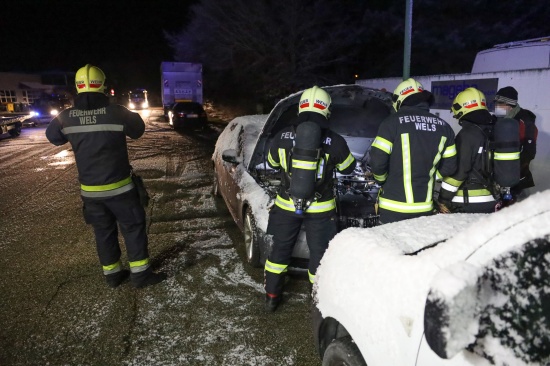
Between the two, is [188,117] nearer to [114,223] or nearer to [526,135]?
[114,223]

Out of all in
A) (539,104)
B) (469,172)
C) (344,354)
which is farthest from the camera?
(539,104)

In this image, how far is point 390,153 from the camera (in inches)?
126

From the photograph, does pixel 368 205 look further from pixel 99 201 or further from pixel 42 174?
pixel 42 174

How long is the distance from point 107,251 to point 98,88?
1.50 metres

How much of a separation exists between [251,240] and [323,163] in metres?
1.33

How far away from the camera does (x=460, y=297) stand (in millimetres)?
1287

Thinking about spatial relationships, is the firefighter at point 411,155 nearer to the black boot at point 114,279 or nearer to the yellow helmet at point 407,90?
the yellow helmet at point 407,90

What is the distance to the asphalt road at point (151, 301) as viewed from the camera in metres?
2.96

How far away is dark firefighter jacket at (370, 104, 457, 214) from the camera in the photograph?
3105 millimetres

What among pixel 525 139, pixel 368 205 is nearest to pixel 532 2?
pixel 525 139

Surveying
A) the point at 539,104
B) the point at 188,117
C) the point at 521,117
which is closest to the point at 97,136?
the point at 521,117

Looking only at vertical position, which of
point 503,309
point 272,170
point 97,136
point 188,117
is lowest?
point 272,170

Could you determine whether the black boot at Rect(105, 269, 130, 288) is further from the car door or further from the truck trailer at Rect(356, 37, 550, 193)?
the truck trailer at Rect(356, 37, 550, 193)

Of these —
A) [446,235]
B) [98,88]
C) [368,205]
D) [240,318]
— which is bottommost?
[240,318]
